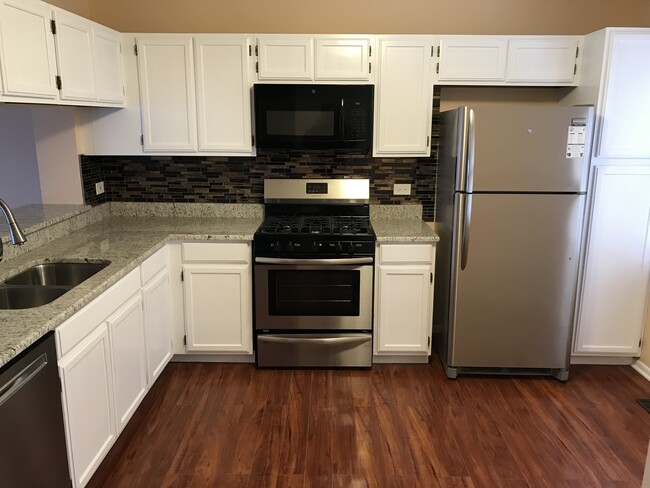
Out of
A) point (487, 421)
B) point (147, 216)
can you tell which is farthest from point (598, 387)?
point (147, 216)

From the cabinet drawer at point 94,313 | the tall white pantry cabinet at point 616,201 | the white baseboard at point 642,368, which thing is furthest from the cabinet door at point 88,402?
the white baseboard at point 642,368

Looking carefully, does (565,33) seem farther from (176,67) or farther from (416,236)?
(176,67)

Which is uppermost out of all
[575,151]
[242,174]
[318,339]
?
[575,151]

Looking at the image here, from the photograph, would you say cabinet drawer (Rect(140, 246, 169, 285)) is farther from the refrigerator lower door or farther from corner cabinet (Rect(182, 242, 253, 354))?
the refrigerator lower door

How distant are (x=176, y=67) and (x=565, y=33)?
258cm

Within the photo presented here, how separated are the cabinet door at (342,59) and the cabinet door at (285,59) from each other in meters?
0.06

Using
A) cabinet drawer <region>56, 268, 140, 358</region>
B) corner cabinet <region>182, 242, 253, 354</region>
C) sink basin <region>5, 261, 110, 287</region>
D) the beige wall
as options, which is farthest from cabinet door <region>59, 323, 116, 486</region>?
the beige wall

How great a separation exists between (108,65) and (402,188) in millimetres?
2024

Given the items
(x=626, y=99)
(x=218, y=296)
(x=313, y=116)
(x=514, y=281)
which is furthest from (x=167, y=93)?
(x=626, y=99)

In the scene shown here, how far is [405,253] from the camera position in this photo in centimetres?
313

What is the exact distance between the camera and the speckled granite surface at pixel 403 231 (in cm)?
309

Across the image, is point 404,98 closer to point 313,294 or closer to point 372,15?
point 372,15

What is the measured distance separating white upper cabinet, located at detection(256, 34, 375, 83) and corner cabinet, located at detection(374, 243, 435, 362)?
43.9 inches

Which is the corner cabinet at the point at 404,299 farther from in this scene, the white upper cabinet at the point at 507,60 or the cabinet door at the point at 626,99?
the cabinet door at the point at 626,99
